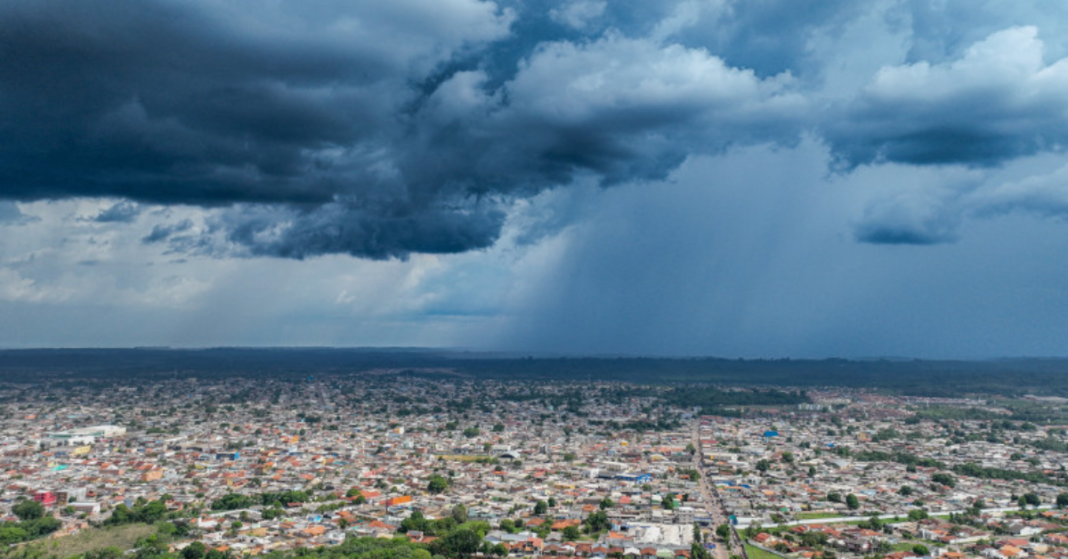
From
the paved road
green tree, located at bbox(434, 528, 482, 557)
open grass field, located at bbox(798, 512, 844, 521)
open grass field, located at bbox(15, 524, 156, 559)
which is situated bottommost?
open grass field, located at bbox(15, 524, 156, 559)

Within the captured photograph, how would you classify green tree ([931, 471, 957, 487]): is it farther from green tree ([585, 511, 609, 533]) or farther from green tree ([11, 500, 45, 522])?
green tree ([11, 500, 45, 522])

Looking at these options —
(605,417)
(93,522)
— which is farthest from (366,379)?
(93,522)

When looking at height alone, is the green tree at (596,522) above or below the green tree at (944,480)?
below

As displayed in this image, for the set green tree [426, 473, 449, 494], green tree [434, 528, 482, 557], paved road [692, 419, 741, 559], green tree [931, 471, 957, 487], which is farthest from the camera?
green tree [931, 471, 957, 487]

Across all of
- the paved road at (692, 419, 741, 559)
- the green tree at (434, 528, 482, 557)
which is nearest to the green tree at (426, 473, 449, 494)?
the green tree at (434, 528, 482, 557)

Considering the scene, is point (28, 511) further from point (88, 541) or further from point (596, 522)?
point (596, 522)

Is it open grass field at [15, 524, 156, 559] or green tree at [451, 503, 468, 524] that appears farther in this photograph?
green tree at [451, 503, 468, 524]

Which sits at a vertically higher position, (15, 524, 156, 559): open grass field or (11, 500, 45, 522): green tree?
(11, 500, 45, 522): green tree

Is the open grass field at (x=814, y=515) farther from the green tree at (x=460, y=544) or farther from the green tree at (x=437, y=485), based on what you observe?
the green tree at (x=437, y=485)

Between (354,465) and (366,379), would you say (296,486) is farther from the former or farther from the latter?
(366,379)

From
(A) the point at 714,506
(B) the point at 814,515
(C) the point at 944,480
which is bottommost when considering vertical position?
(A) the point at 714,506

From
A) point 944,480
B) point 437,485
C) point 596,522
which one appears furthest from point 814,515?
point 437,485

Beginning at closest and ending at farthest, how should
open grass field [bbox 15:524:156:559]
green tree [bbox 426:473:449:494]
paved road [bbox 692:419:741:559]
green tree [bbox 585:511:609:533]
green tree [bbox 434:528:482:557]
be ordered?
open grass field [bbox 15:524:156:559], green tree [bbox 434:528:482:557], paved road [bbox 692:419:741:559], green tree [bbox 585:511:609:533], green tree [bbox 426:473:449:494]

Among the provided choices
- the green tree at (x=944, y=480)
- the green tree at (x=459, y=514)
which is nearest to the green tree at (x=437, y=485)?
the green tree at (x=459, y=514)
